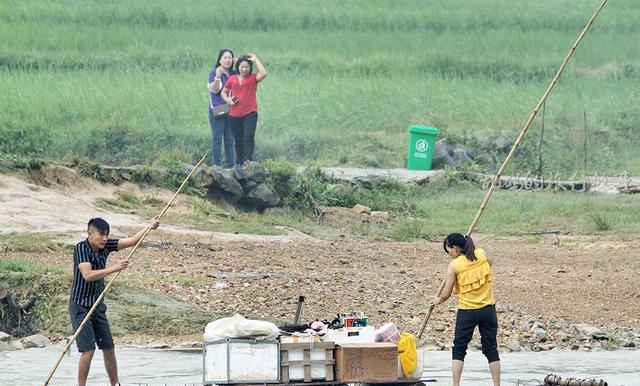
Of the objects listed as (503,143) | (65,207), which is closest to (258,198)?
(65,207)

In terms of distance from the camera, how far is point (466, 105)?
105 ft

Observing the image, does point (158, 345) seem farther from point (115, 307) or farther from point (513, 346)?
point (513, 346)

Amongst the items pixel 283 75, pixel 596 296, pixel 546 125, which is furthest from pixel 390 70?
pixel 596 296

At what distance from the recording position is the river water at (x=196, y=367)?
13.9 metres

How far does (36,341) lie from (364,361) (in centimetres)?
511

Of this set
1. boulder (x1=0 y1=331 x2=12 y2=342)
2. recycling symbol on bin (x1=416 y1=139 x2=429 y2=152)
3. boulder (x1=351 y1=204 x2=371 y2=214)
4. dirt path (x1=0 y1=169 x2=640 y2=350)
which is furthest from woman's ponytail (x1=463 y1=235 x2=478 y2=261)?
recycling symbol on bin (x1=416 y1=139 x2=429 y2=152)

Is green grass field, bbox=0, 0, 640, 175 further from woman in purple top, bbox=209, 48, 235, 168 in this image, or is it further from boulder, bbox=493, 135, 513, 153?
woman in purple top, bbox=209, 48, 235, 168

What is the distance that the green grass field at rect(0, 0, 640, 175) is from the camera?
28328 millimetres

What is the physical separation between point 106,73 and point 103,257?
2043 centimetres

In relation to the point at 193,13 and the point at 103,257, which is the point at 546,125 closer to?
the point at 193,13

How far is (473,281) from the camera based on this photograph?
12.3 meters

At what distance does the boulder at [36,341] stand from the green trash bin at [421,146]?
12.4m

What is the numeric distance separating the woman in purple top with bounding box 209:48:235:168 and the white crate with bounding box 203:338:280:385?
43.9 feet

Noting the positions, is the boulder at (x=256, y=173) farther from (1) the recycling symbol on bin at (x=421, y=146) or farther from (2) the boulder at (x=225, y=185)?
(1) the recycling symbol on bin at (x=421, y=146)
